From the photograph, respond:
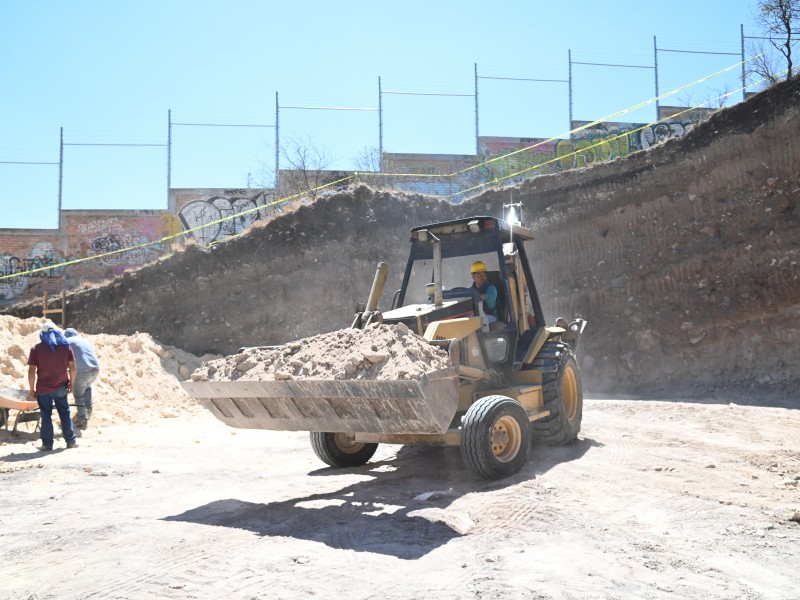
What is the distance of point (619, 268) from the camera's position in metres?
16.1

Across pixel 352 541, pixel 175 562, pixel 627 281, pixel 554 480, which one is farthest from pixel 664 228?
pixel 175 562

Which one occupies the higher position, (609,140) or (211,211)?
(609,140)

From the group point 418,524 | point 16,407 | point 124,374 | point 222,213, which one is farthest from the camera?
point 222,213

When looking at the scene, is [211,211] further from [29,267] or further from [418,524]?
[418,524]

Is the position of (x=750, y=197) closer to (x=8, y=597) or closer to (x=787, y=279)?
(x=787, y=279)

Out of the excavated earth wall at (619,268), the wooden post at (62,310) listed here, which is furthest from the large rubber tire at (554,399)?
the wooden post at (62,310)

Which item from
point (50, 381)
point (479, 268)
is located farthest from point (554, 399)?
point (50, 381)

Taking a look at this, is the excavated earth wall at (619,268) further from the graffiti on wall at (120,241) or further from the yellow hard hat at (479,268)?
the yellow hard hat at (479,268)

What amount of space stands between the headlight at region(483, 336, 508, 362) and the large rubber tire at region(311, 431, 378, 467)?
1.82m

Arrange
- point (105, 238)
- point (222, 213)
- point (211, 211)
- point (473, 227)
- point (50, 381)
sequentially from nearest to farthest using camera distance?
point (473, 227), point (50, 381), point (105, 238), point (211, 211), point (222, 213)

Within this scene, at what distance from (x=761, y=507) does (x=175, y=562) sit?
4.49 metres

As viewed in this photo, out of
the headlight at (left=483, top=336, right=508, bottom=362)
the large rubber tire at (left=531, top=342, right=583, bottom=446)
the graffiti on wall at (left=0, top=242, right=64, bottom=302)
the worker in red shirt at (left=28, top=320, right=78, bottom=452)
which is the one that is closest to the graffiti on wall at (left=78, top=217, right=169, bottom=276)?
the graffiti on wall at (left=0, top=242, right=64, bottom=302)

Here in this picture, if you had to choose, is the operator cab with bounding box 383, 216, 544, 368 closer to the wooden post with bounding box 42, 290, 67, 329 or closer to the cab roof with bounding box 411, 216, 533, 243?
the cab roof with bounding box 411, 216, 533, 243

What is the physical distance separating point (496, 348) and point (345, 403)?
8.66ft
